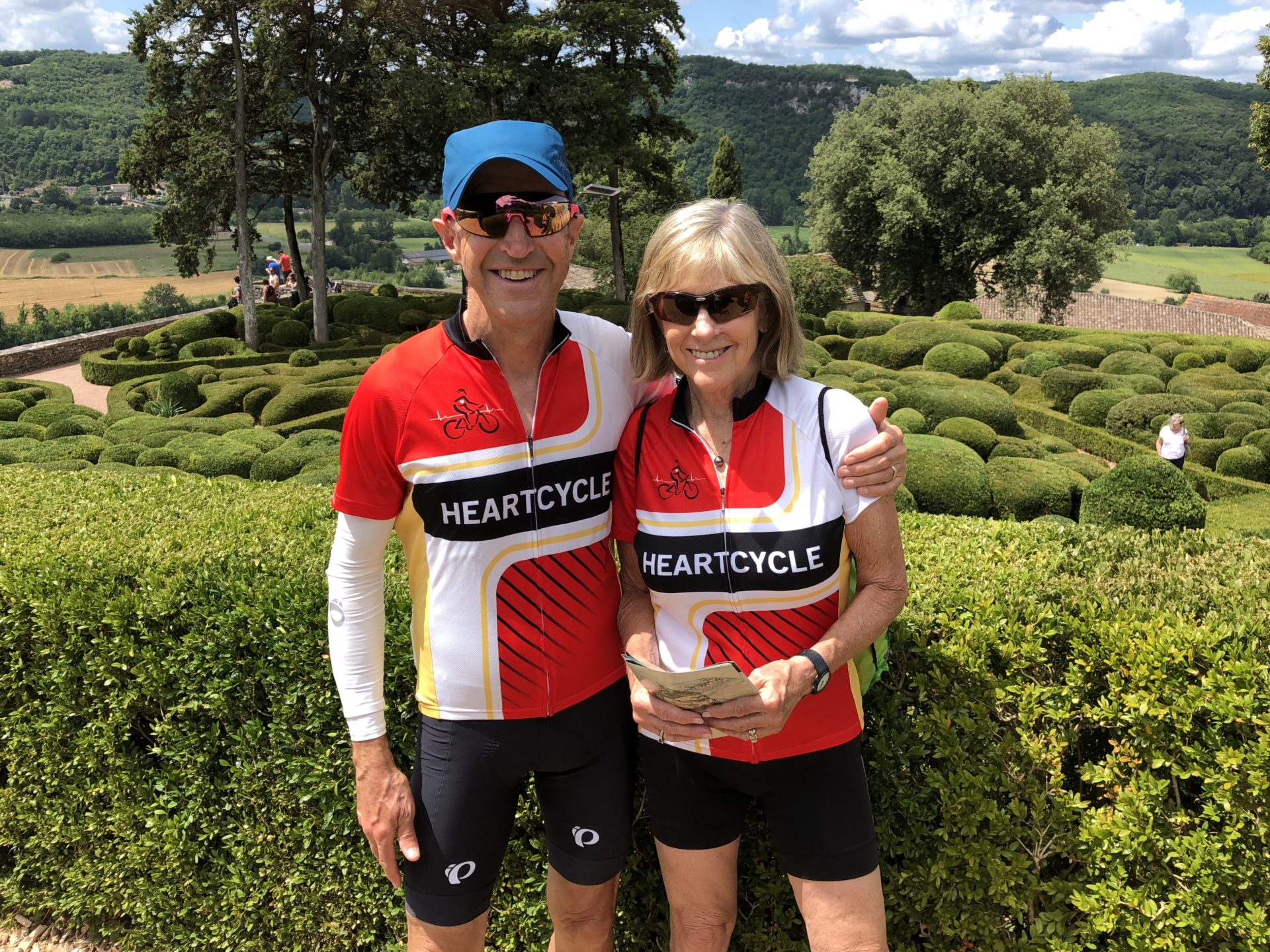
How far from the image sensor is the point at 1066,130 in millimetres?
32000

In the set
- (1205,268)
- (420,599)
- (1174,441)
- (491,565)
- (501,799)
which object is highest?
(491,565)

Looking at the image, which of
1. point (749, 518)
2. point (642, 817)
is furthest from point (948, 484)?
point (749, 518)

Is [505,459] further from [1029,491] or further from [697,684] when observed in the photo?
[1029,491]

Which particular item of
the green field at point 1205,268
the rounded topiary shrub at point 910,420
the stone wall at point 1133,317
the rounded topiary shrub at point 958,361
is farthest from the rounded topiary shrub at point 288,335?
the green field at point 1205,268

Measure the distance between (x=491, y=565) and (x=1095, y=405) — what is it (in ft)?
50.1

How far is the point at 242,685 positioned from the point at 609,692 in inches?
61.1

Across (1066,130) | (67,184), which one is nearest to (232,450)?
(1066,130)

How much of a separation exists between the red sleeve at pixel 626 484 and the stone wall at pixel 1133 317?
111 ft

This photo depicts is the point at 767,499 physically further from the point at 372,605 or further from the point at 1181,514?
the point at 1181,514

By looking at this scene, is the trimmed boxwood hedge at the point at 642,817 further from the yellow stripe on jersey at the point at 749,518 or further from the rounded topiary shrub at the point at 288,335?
the rounded topiary shrub at the point at 288,335

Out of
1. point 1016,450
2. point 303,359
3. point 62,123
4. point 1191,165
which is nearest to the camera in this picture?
point 1016,450

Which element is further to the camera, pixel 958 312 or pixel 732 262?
pixel 958 312

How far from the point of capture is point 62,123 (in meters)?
91.8

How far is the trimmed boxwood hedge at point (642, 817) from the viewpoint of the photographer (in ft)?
8.02
